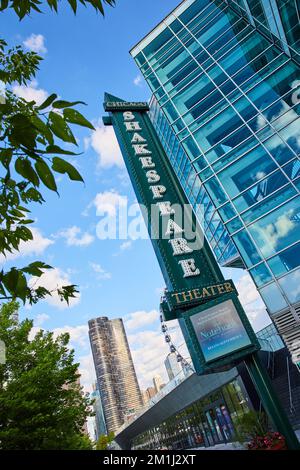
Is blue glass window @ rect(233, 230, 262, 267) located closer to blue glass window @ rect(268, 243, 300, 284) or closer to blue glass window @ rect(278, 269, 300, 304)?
blue glass window @ rect(268, 243, 300, 284)

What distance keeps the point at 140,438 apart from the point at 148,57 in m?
59.0

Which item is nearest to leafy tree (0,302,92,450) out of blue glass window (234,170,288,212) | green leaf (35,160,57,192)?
blue glass window (234,170,288,212)

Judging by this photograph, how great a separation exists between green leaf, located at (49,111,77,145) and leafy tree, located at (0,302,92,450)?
1567 cm

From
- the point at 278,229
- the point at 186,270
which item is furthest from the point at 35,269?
the point at 278,229

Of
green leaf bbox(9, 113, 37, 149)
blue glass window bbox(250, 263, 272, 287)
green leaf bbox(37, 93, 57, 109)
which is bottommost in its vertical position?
green leaf bbox(9, 113, 37, 149)

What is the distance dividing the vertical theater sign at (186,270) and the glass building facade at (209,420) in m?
7.50

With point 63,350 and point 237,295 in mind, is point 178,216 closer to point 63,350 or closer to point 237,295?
point 237,295

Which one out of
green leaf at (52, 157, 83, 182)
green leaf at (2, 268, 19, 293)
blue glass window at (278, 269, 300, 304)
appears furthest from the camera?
blue glass window at (278, 269, 300, 304)

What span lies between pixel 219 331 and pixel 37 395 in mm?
9405

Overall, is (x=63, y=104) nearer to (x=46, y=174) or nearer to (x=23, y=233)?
(x=46, y=174)

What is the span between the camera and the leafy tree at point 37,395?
47.2 ft

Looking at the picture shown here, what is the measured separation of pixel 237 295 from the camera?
17.3 m

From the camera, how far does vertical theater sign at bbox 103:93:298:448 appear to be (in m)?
15.6

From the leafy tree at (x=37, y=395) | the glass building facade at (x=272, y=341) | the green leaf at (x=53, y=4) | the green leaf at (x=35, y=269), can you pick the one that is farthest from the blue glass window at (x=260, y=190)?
the green leaf at (x=35, y=269)
